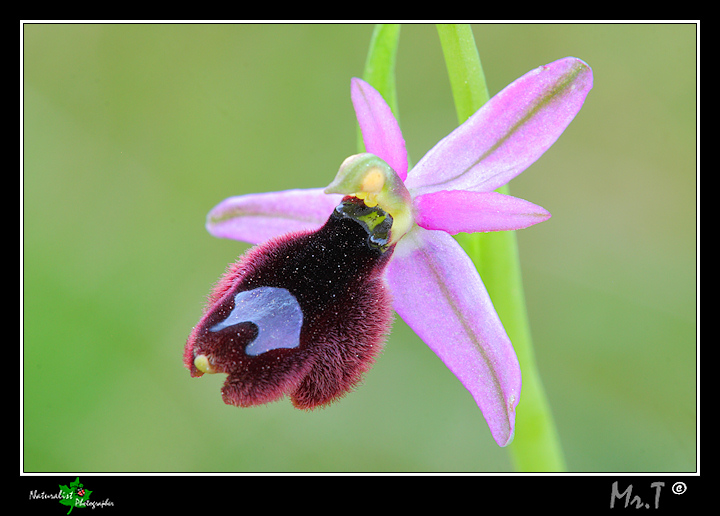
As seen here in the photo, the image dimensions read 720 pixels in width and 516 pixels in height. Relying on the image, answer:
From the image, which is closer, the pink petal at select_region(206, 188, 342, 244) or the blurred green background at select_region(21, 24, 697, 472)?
the pink petal at select_region(206, 188, 342, 244)

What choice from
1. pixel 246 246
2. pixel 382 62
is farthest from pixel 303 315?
pixel 246 246

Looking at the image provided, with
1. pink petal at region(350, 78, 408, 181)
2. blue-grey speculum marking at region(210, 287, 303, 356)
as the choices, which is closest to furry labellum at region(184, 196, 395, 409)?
blue-grey speculum marking at region(210, 287, 303, 356)

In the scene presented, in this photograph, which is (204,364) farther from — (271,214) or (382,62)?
(382,62)

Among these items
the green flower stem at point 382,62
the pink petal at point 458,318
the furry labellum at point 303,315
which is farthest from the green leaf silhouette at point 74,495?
the green flower stem at point 382,62

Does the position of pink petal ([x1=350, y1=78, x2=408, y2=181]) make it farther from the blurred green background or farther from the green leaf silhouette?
the blurred green background

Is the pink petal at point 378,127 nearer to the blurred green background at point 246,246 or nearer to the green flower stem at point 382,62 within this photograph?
the green flower stem at point 382,62

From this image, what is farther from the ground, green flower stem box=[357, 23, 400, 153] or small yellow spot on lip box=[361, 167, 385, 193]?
green flower stem box=[357, 23, 400, 153]

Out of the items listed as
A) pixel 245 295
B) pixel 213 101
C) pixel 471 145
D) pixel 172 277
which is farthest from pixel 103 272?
pixel 471 145
